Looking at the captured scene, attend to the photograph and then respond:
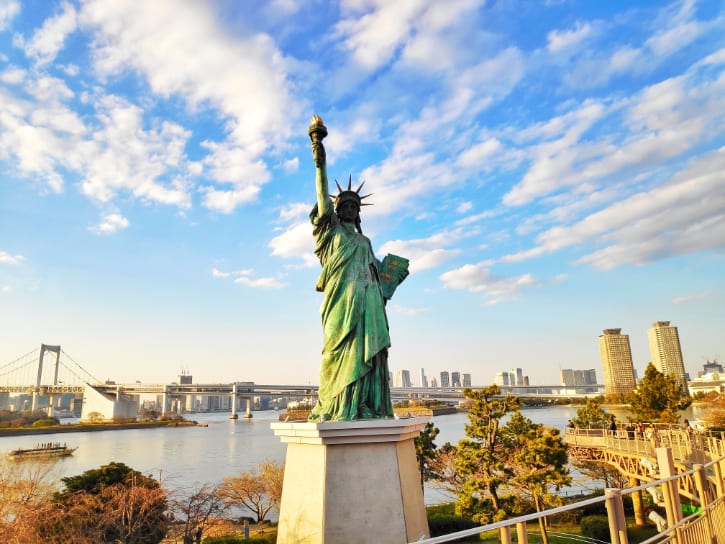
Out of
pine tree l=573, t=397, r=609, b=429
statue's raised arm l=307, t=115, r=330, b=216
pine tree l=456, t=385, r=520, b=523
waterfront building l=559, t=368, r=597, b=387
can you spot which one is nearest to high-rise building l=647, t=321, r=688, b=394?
waterfront building l=559, t=368, r=597, b=387

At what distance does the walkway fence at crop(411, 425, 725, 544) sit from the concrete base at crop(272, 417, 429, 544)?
1197mm

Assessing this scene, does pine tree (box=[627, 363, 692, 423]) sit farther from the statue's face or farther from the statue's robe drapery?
the statue's face

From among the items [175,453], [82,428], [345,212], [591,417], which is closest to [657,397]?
[591,417]

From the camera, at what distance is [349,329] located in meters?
6.38

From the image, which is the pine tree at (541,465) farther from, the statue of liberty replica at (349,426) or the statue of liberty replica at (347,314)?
the statue of liberty replica at (347,314)

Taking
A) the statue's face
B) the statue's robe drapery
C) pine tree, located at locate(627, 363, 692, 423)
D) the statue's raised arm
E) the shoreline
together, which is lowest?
the shoreline

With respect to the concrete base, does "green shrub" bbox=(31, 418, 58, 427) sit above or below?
below

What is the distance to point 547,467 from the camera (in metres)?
13.5

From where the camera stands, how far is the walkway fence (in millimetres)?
2876

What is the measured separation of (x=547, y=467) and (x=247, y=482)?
12412mm

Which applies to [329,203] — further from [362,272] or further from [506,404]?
[506,404]

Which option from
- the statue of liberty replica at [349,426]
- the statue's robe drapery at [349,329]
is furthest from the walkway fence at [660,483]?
the statue's robe drapery at [349,329]

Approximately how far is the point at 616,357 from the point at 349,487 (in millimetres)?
115265

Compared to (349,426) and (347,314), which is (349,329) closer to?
(347,314)
